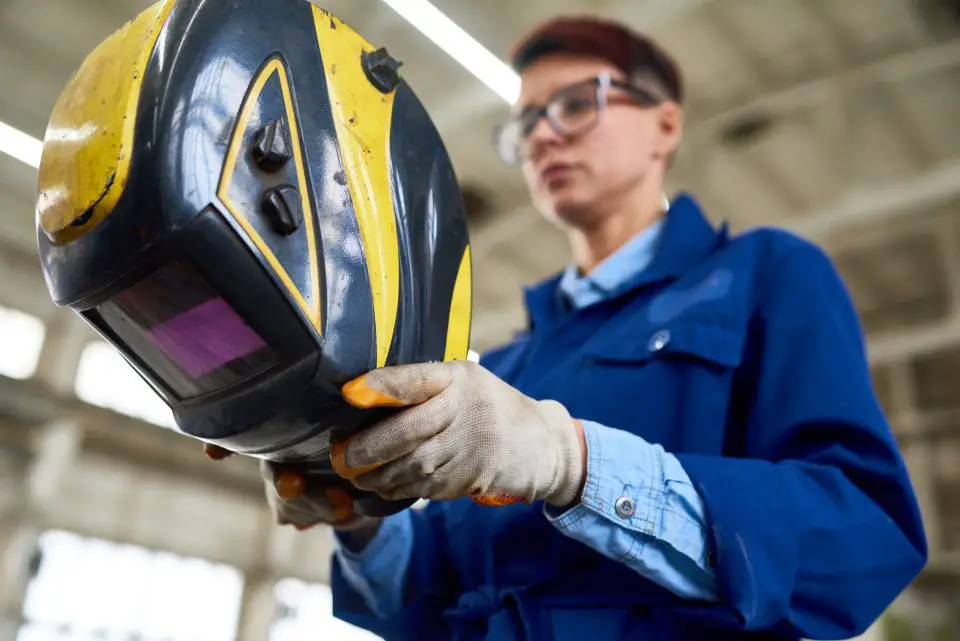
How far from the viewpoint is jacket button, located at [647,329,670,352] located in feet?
2.64

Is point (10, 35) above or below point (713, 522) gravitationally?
above

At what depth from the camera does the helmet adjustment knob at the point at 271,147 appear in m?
0.52

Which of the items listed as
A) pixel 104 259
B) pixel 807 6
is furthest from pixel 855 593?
pixel 807 6

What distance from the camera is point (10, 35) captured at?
12.8 ft

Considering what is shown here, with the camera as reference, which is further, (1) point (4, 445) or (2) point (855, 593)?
(1) point (4, 445)

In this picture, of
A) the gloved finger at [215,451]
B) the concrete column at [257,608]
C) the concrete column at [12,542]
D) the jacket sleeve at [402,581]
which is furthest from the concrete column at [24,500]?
the gloved finger at [215,451]

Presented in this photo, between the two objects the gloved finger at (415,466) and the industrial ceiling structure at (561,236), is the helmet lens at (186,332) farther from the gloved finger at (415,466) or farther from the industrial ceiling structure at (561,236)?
the industrial ceiling structure at (561,236)

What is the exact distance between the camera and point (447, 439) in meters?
0.56

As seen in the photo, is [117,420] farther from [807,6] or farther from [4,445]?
[807,6]

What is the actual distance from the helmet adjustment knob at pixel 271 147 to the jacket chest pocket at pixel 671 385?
0.41 m

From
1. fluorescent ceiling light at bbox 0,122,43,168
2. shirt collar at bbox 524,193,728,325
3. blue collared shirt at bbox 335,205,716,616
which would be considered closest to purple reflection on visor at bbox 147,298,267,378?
blue collared shirt at bbox 335,205,716,616

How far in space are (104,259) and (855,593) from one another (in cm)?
59

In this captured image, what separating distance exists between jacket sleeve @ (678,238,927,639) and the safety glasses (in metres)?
0.41

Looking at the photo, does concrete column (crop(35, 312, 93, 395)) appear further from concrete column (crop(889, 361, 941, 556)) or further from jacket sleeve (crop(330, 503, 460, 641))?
concrete column (crop(889, 361, 941, 556))
